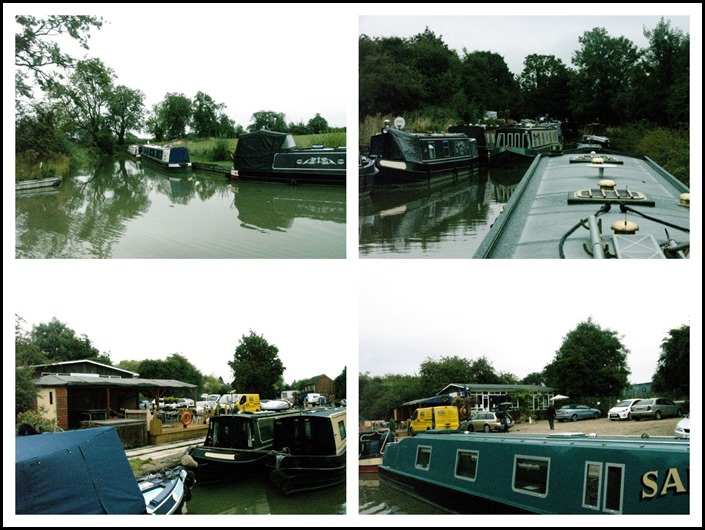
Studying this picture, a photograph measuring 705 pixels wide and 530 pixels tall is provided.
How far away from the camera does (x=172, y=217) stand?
422 cm

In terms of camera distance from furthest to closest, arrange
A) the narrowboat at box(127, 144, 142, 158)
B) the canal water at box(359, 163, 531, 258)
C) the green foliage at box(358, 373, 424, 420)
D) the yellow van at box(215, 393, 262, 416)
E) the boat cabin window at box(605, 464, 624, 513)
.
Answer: the yellow van at box(215, 393, 262, 416), the narrowboat at box(127, 144, 142, 158), the canal water at box(359, 163, 531, 258), the green foliage at box(358, 373, 424, 420), the boat cabin window at box(605, 464, 624, 513)

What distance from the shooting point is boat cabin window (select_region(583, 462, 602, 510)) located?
329 cm

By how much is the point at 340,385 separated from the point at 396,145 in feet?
4.93

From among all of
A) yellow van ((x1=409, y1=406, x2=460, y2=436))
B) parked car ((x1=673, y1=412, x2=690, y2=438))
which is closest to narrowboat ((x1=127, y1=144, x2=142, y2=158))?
yellow van ((x1=409, y1=406, x2=460, y2=436))

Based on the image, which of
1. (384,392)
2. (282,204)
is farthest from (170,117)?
(384,392)

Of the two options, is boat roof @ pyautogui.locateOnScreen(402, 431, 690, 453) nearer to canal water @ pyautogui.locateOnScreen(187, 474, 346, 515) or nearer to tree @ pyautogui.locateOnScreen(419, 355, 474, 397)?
tree @ pyautogui.locateOnScreen(419, 355, 474, 397)

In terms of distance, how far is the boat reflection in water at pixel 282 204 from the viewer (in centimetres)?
412

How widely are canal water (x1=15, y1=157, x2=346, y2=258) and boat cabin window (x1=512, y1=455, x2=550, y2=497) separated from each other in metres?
1.53

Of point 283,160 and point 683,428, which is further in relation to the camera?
point 283,160

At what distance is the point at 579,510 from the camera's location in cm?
344

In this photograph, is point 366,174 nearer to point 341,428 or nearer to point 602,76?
point 602,76

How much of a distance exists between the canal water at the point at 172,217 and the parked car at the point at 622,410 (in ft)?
6.05

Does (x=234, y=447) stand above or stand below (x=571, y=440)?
below

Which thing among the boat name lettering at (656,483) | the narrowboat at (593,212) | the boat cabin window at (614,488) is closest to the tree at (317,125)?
the narrowboat at (593,212)
